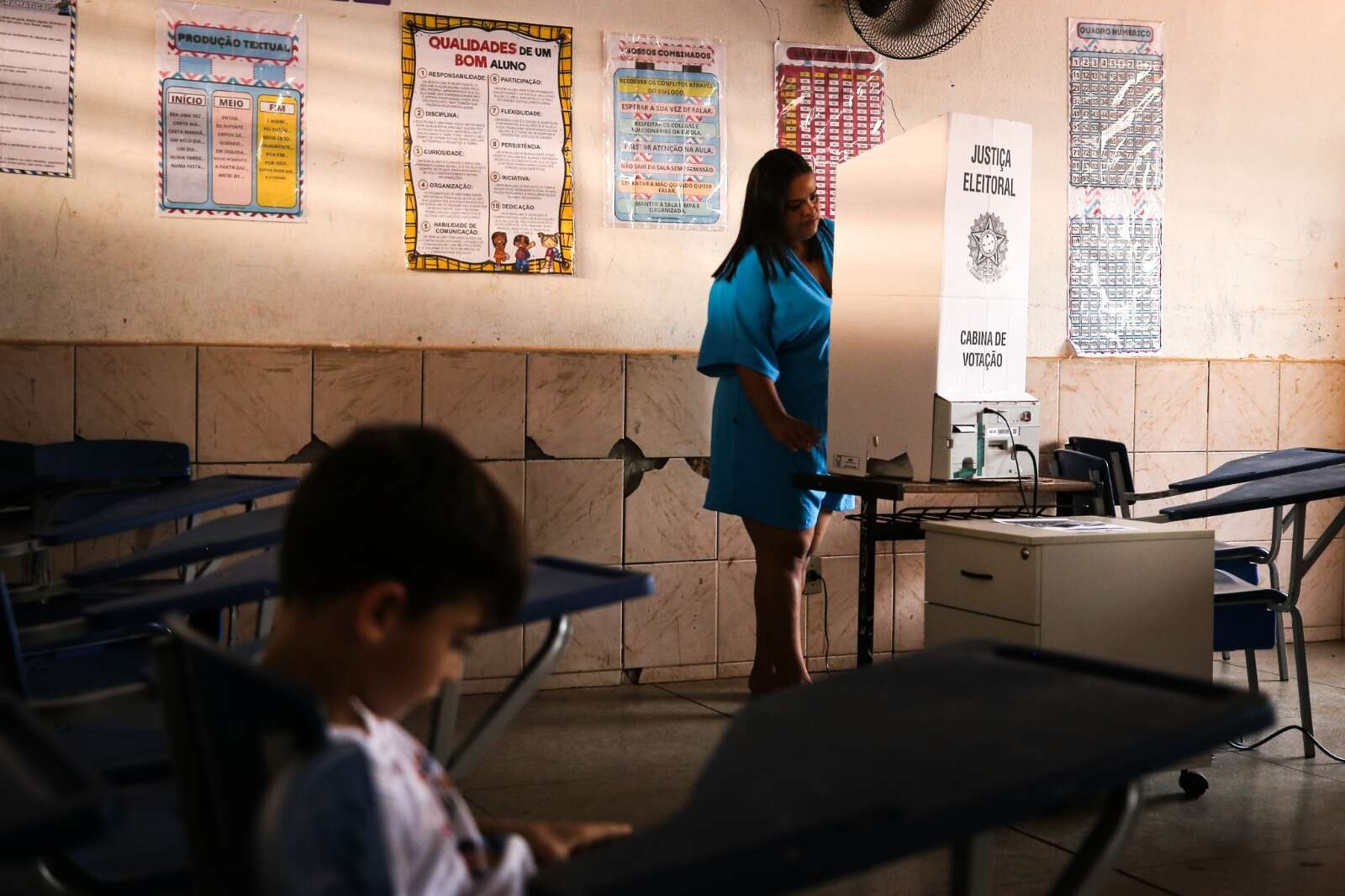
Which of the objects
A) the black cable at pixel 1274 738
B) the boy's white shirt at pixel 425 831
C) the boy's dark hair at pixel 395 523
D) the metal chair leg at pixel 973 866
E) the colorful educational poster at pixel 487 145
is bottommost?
A: the black cable at pixel 1274 738

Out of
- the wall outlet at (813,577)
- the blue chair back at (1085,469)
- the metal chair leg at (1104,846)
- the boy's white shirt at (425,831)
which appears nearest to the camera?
the boy's white shirt at (425,831)

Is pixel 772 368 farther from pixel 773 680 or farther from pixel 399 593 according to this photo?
pixel 399 593

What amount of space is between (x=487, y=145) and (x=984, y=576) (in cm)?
201

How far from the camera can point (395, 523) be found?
2.95 feet

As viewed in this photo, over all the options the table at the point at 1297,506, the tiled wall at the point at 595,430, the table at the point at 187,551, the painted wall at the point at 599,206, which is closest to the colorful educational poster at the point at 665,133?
the painted wall at the point at 599,206

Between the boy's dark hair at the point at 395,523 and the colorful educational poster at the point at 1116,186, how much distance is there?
4.05 metres

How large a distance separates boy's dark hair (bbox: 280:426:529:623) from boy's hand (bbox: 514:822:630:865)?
0.26 metres

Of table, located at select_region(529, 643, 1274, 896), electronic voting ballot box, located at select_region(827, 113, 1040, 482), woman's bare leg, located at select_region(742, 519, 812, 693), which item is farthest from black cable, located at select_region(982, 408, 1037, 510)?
table, located at select_region(529, 643, 1274, 896)

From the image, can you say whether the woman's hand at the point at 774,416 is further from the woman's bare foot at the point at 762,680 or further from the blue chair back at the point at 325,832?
the blue chair back at the point at 325,832

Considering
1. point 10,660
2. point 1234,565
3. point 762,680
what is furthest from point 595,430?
point 10,660

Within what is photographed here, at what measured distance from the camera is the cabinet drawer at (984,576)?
2781mm

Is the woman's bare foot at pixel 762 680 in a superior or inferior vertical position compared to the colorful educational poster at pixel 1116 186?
inferior

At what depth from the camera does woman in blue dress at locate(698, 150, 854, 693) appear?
3523mm

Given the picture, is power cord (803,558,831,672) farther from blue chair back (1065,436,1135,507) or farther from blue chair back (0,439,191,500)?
blue chair back (0,439,191,500)
